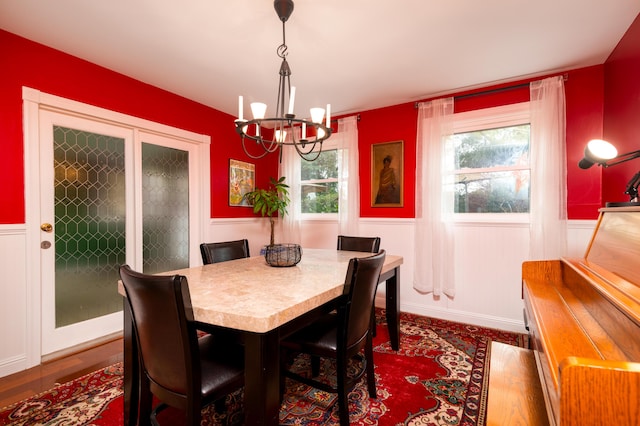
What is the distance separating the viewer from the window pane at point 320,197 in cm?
400

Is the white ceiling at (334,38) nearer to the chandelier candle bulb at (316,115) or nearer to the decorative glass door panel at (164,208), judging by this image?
the chandelier candle bulb at (316,115)

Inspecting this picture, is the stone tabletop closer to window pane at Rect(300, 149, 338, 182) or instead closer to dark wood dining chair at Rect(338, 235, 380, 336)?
dark wood dining chair at Rect(338, 235, 380, 336)

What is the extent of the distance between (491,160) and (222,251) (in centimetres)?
278

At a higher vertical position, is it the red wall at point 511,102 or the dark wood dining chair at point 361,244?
the red wall at point 511,102

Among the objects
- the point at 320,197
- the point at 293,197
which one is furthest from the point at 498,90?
→ the point at 293,197

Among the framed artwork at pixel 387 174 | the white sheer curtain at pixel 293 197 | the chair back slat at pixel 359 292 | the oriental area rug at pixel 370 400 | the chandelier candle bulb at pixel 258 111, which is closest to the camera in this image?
the chair back slat at pixel 359 292

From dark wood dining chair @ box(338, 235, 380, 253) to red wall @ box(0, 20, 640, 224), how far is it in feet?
3.08

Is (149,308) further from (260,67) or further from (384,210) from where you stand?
(384,210)

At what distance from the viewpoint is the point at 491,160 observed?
3.04 metres

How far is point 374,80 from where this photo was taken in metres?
2.90

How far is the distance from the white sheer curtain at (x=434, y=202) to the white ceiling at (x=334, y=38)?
Result: 0.37 meters

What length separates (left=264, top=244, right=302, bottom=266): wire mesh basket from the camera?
192cm

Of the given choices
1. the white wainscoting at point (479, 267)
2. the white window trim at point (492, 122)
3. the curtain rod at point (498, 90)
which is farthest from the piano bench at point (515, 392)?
the curtain rod at point (498, 90)

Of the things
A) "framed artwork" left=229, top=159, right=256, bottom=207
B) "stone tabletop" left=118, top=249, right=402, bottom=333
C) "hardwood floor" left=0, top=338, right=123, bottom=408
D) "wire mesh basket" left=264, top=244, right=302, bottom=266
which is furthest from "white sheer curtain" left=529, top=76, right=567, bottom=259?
"hardwood floor" left=0, top=338, right=123, bottom=408
